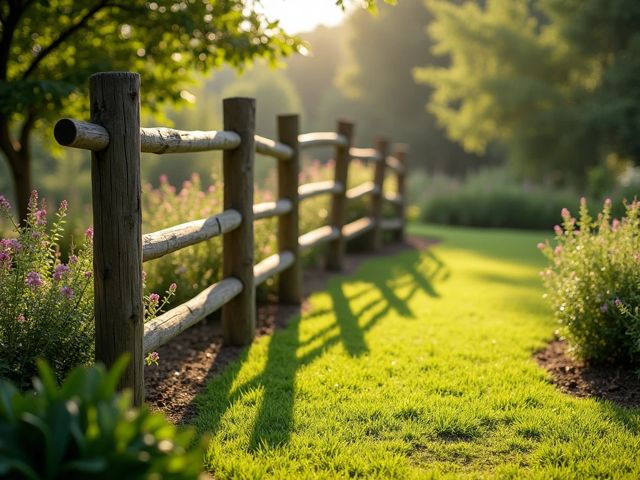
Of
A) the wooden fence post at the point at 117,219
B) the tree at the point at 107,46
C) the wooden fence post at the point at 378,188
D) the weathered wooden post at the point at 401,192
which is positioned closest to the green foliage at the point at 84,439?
the wooden fence post at the point at 117,219

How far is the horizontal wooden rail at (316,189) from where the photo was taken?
656 cm

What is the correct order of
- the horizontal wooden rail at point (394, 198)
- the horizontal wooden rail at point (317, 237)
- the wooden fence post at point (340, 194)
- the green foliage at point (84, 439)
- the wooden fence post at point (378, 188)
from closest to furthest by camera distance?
1. the green foliage at point (84, 439)
2. the horizontal wooden rail at point (317, 237)
3. the wooden fence post at point (340, 194)
4. the wooden fence post at point (378, 188)
5. the horizontal wooden rail at point (394, 198)

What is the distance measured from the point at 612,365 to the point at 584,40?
2034 centimetres

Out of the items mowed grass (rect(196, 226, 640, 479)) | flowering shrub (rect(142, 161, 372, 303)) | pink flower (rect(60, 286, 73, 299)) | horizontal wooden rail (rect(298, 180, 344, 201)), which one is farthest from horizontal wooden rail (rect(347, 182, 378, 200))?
pink flower (rect(60, 286, 73, 299))

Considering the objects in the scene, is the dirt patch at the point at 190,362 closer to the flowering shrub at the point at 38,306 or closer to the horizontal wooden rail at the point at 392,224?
the flowering shrub at the point at 38,306

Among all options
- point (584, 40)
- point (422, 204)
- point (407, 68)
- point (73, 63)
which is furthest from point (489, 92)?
point (73, 63)

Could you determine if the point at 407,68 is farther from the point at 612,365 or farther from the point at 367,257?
the point at 612,365

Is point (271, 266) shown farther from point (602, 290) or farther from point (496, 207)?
point (496, 207)

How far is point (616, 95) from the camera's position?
67.6 ft

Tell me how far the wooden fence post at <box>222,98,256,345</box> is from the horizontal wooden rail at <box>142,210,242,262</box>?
0.41 feet

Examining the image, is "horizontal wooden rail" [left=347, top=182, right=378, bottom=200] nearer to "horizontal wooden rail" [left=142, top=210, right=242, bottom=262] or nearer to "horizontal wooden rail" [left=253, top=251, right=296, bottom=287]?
"horizontal wooden rail" [left=253, top=251, right=296, bottom=287]

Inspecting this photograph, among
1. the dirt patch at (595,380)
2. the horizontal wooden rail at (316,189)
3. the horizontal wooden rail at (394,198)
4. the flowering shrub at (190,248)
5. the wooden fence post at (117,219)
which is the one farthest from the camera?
the horizontal wooden rail at (394,198)

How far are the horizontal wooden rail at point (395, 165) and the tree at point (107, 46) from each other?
433 cm

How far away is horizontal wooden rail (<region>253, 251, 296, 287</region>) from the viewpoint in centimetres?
513
